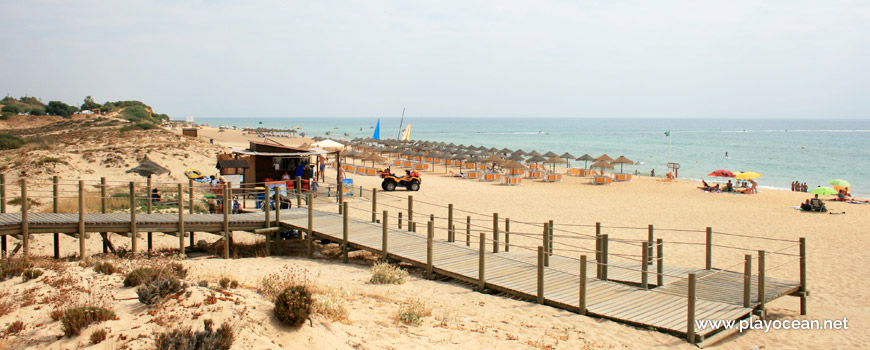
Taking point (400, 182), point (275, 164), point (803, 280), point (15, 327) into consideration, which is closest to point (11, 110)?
point (275, 164)

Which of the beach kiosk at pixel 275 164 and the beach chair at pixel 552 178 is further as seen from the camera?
the beach chair at pixel 552 178

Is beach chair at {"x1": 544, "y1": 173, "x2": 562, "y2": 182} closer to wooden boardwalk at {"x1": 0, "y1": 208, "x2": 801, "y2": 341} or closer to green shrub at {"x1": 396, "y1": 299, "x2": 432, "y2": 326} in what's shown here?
wooden boardwalk at {"x1": 0, "y1": 208, "x2": 801, "y2": 341}

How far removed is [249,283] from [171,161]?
21883mm

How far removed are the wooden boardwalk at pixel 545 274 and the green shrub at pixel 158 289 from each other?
14.3 feet

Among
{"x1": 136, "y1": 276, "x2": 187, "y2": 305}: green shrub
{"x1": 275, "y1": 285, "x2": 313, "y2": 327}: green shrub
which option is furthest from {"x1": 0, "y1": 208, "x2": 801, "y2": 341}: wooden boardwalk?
{"x1": 136, "y1": 276, "x2": 187, "y2": 305}: green shrub

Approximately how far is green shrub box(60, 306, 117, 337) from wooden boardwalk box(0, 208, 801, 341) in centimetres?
505

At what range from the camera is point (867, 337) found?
7.66m

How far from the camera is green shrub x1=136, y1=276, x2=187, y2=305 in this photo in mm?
5879

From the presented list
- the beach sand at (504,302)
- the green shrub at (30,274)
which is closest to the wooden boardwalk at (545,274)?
the beach sand at (504,302)

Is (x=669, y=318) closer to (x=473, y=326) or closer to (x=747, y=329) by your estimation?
(x=747, y=329)

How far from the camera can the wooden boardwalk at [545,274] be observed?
24.7 ft

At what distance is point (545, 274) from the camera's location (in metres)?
Result: 9.12

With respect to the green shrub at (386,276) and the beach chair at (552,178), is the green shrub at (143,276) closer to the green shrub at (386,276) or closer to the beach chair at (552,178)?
the green shrub at (386,276)

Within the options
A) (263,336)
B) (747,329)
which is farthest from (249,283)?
(747,329)
